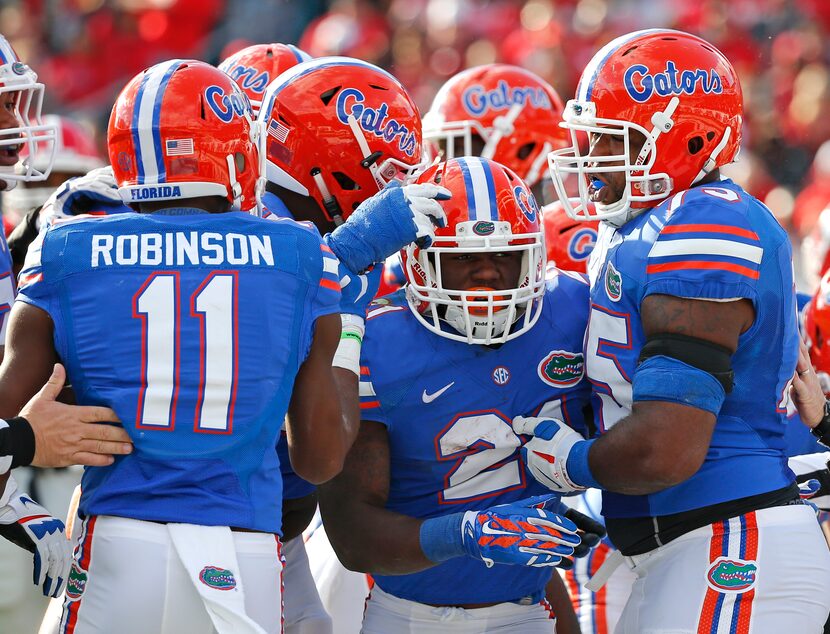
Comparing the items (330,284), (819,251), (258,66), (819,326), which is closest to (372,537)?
(330,284)

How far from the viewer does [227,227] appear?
2680 millimetres

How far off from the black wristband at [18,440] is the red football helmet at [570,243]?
2430mm

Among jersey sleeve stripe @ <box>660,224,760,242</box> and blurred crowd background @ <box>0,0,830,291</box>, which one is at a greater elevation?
jersey sleeve stripe @ <box>660,224,760,242</box>

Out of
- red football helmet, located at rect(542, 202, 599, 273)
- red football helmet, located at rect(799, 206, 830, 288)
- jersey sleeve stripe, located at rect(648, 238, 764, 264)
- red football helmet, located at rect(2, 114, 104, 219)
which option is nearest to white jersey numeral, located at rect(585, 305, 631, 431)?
jersey sleeve stripe, located at rect(648, 238, 764, 264)

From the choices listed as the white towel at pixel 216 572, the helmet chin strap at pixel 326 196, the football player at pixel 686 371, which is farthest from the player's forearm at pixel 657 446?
the helmet chin strap at pixel 326 196

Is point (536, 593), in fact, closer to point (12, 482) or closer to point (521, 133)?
point (12, 482)

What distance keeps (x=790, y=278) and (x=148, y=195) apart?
1571 mm

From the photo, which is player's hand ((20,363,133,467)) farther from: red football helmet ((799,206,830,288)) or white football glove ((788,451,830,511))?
red football helmet ((799,206,830,288))

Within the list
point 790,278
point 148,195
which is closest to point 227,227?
point 148,195

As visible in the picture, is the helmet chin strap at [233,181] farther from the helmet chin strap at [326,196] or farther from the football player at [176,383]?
the helmet chin strap at [326,196]

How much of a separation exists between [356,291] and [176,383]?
59 cm

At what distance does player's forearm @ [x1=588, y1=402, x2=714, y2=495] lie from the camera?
2789 millimetres

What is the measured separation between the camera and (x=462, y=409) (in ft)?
10.4

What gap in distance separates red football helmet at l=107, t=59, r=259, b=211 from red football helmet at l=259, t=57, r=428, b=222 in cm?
87
